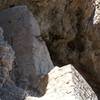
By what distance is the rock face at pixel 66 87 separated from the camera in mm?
2209

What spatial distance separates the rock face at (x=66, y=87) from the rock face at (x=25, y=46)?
0.17 m

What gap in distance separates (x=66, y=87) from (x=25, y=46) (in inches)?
27.3

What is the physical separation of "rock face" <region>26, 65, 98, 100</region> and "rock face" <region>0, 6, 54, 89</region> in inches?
6.6

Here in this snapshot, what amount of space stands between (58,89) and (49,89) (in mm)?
103

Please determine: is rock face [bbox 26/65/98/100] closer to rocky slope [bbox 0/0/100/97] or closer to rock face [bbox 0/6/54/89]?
rock face [bbox 0/6/54/89]

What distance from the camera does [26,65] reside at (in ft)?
8.92

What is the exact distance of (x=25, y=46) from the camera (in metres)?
2.84

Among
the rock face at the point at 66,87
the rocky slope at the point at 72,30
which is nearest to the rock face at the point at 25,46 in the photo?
the rock face at the point at 66,87

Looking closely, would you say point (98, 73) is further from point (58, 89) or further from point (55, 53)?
point (58, 89)

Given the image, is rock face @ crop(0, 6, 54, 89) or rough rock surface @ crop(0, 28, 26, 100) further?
rock face @ crop(0, 6, 54, 89)

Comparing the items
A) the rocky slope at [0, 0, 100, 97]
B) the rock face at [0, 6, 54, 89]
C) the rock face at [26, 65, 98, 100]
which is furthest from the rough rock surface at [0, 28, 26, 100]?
the rocky slope at [0, 0, 100, 97]

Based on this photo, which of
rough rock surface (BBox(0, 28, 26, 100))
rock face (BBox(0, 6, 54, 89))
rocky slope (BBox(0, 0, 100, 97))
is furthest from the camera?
rocky slope (BBox(0, 0, 100, 97))

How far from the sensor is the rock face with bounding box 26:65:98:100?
221 centimetres

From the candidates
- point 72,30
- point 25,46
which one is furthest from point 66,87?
point 72,30
